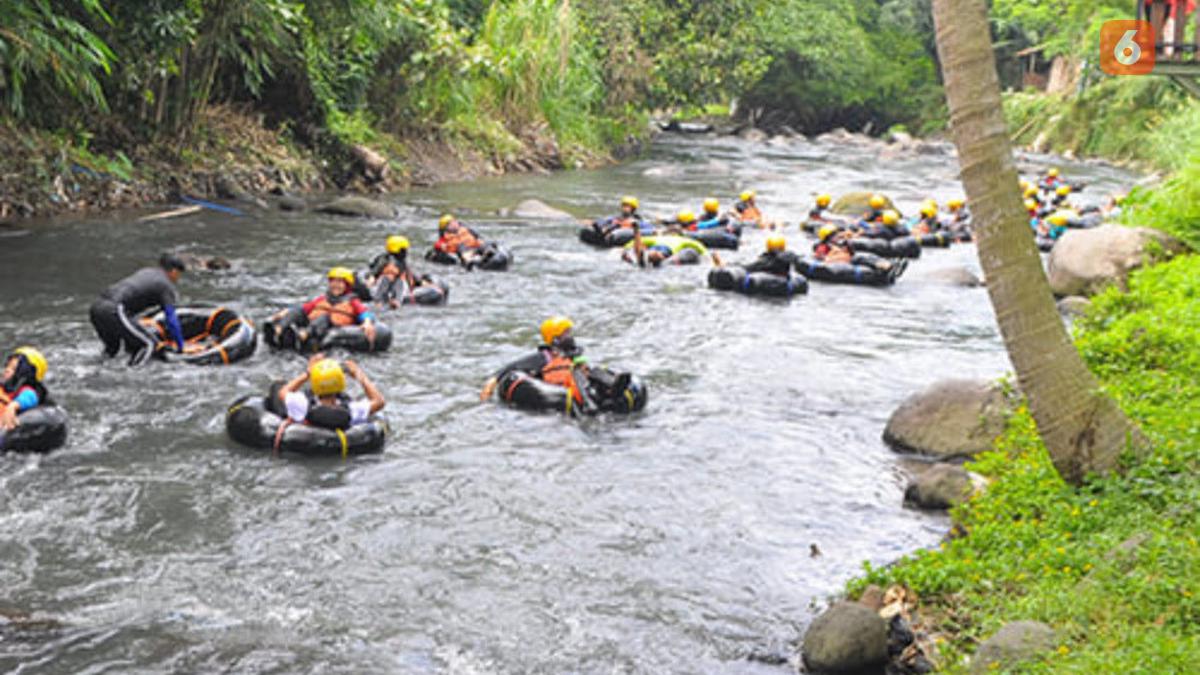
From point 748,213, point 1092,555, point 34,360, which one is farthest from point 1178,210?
point 34,360

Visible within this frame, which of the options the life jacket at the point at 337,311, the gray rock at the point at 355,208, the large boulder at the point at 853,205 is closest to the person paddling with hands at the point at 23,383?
the life jacket at the point at 337,311

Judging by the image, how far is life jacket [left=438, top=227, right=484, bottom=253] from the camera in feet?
59.1

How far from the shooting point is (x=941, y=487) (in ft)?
28.2

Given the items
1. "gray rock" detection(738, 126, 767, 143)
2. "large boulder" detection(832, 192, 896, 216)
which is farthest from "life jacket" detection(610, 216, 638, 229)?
"gray rock" detection(738, 126, 767, 143)

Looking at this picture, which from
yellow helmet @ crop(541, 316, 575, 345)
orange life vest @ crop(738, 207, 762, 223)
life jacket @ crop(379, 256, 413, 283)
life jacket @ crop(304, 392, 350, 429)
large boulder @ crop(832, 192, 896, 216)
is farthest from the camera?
large boulder @ crop(832, 192, 896, 216)

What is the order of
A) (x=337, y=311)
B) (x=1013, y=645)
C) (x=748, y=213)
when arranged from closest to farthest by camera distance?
(x=1013, y=645) < (x=337, y=311) < (x=748, y=213)

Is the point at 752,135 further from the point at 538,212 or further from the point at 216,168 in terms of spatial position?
the point at 216,168

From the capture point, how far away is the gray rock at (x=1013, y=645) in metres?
5.24

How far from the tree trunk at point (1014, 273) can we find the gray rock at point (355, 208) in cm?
1661

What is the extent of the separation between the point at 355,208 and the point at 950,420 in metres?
14.3

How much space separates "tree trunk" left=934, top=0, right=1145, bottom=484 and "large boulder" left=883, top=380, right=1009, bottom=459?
2.82 meters

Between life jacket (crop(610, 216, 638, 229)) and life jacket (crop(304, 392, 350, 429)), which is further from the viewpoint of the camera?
life jacket (crop(610, 216, 638, 229))

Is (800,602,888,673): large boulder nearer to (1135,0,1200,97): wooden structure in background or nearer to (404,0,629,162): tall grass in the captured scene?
(1135,0,1200,97): wooden structure in background

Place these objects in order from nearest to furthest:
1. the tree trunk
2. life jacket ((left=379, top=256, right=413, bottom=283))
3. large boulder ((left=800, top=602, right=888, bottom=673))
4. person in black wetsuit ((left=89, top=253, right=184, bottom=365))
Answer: large boulder ((left=800, top=602, right=888, bottom=673)), the tree trunk, person in black wetsuit ((left=89, top=253, right=184, bottom=365)), life jacket ((left=379, top=256, right=413, bottom=283))
